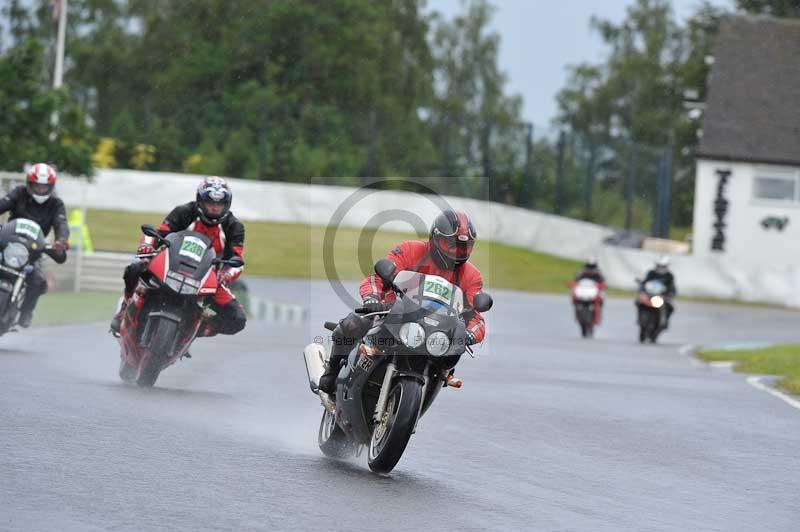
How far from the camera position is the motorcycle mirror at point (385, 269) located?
8484mm

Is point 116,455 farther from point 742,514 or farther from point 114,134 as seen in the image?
point 114,134

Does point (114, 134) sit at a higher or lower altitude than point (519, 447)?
higher

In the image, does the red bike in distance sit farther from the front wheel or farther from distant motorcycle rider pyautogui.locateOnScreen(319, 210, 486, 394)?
the front wheel

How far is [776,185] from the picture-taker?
5069cm

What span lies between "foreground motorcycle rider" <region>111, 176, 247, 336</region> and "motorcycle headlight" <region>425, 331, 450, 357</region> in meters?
4.43

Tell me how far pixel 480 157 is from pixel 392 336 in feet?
140

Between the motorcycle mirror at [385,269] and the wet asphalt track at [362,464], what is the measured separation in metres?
1.13

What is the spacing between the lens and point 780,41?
178ft

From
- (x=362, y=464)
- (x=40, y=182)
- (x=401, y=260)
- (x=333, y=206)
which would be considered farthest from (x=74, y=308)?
(x=333, y=206)

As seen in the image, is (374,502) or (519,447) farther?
(519,447)

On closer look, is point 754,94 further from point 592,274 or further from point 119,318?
point 119,318

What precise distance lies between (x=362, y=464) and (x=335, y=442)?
0.21 meters

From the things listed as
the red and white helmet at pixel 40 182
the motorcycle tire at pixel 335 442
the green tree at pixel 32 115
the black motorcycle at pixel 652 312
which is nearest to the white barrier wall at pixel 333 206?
the green tree at pixel 32 115

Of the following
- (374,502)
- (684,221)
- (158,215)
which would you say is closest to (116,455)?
(374,502)
